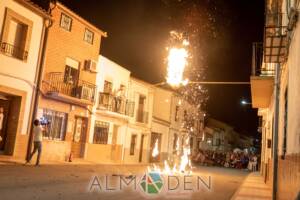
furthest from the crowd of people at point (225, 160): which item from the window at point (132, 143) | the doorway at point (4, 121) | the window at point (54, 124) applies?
the doorway at point (4, 121)

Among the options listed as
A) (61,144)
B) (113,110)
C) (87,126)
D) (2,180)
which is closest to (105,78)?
(113,110)

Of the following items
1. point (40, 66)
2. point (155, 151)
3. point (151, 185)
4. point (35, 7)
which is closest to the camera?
point (151, 185)

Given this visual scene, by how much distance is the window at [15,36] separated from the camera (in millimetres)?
17025

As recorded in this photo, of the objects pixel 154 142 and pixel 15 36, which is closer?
pixel 15 36

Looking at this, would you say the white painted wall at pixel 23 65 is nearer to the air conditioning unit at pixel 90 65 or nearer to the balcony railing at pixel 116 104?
the air conditioning unit at pixel 90 65

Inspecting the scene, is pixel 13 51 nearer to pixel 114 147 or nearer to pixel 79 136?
pixel 79 136

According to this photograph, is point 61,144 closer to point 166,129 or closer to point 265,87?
point 265,87

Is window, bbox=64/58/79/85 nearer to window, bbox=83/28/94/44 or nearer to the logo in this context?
window, bbox=83/28/94/44

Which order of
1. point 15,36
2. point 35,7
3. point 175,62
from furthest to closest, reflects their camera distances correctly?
point 175,62
point 35,7
point 15,36

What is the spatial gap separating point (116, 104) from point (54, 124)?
694cm

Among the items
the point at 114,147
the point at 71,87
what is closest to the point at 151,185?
the point at 71,87

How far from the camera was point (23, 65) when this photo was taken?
18.2m

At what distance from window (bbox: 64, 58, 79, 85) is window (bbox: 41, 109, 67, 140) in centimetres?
196

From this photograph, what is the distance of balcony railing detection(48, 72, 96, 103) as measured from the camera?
2039cm
